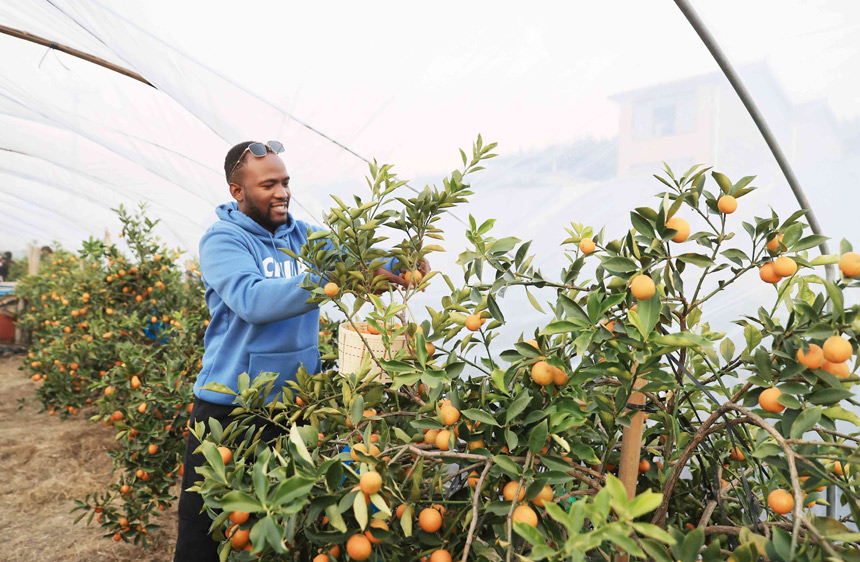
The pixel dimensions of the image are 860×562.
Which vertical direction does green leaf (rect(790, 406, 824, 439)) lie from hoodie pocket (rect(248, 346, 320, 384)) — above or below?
above

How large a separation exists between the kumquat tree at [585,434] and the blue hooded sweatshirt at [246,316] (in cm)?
43

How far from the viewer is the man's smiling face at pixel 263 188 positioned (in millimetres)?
1703

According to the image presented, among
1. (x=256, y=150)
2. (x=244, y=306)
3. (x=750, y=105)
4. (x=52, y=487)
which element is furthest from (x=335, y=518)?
(x=52, y=487)

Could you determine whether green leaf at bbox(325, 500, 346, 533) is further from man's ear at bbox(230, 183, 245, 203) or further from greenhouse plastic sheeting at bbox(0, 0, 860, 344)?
greenhouse plastic sheeting at bbox(0, 0, 860, 344)

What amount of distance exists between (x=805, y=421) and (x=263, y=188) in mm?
1560

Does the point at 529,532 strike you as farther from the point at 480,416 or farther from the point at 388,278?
the point at 388,278

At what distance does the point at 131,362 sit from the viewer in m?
2.33

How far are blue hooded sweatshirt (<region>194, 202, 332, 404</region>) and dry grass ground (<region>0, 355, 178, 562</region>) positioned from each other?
1.53 m

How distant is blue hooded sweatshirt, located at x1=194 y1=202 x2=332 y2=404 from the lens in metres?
1.42

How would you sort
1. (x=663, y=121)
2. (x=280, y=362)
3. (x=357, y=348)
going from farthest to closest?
(x=663, y=121), (x=280, y=362), (x=357, y=348)

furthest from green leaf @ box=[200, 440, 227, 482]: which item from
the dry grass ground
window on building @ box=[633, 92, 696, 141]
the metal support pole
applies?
the dry grass ground

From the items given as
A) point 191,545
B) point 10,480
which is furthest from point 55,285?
point 191,545

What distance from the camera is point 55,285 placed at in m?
5.18

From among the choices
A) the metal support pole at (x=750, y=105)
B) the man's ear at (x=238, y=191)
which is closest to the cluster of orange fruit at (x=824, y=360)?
the metal support pole at (x=750, y=105)
